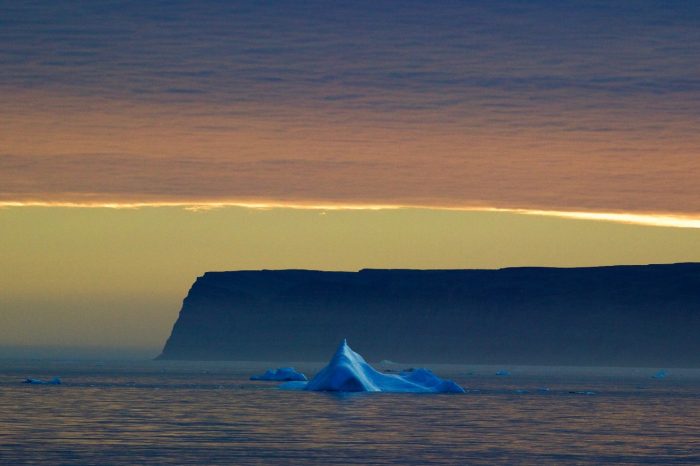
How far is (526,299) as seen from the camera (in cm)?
19450

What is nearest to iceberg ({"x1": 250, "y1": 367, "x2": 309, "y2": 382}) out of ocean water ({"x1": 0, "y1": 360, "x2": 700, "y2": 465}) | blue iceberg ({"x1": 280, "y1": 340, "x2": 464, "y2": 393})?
blue iceberg ({"x1": 280, "y1": 340, "x2": 464, "y2": 393})

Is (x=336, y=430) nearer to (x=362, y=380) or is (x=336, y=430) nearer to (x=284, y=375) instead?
(x=362, y=380)

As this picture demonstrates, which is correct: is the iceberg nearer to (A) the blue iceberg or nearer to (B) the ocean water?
(A) the blue iceberg

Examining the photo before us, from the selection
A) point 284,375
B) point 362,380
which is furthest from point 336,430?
point 284,375

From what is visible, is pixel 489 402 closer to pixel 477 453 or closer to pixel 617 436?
pixel 617 436

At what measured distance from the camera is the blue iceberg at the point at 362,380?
185 ft

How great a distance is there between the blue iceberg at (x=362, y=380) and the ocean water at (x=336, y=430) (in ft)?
7.83

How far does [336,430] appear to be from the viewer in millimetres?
34250

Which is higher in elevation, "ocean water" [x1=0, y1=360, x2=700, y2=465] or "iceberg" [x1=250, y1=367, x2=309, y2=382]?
"iceberg" [x1=250, y1=367, x2=309, y2=382]

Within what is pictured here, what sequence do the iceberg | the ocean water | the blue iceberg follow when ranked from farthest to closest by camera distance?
the iceberg
the blue iceberg
the ocean water

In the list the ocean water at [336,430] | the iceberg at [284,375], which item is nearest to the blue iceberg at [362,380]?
the ocean water at [336,430]

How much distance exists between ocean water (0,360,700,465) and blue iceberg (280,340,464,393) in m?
2.39

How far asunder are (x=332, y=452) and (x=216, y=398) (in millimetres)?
24696

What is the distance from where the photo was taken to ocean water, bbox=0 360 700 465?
27.5 m
